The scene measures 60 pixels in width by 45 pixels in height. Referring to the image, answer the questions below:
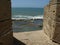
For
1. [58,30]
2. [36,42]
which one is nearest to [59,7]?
[58,30]

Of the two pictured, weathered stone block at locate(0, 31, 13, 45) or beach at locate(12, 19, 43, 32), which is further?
beach at locate(12, 19, 43, 32)

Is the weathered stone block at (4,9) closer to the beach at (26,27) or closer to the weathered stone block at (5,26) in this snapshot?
the weathered stone block at (5,26)

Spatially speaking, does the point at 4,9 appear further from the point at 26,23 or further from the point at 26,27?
the point at 26,23

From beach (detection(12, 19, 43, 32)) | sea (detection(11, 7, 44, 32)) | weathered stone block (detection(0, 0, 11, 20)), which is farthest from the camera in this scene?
sea (detection(11, 7, 44, 32))

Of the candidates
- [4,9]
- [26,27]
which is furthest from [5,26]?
[26,27]

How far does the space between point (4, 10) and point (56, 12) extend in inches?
57.6

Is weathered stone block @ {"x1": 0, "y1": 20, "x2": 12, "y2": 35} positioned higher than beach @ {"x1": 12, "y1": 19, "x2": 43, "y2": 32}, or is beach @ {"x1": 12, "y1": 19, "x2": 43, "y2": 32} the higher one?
weathered stone block @ {"x1": 0, "y1": 20, "x2": 12, "y2": 35}

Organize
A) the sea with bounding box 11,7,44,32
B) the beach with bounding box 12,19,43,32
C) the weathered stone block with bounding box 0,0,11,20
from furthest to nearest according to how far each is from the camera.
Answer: the sea with bounding box 11,7,44,32, the beach with bounding box 12,19,43,32, the weathered stone block with bounding box 0,0,11,20

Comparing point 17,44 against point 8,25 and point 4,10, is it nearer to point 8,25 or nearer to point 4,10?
point 8,25

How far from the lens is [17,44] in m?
3.64

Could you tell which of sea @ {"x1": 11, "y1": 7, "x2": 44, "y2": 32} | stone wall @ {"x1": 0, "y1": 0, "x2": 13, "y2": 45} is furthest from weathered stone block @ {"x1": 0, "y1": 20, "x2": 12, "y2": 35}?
sea @ {"x1": 11, "y1": 7, "x2": 44, "y2": 32}

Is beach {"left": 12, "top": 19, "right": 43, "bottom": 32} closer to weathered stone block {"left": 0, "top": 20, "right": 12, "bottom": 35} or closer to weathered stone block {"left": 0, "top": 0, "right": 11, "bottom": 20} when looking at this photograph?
weathered stone block {"left": 0, "top": 20, "right": 12, "bottom": 35}

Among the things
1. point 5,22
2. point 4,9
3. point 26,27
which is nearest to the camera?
point 4,9

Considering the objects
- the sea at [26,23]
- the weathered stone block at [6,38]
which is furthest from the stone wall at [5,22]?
the sea at [26,23]
